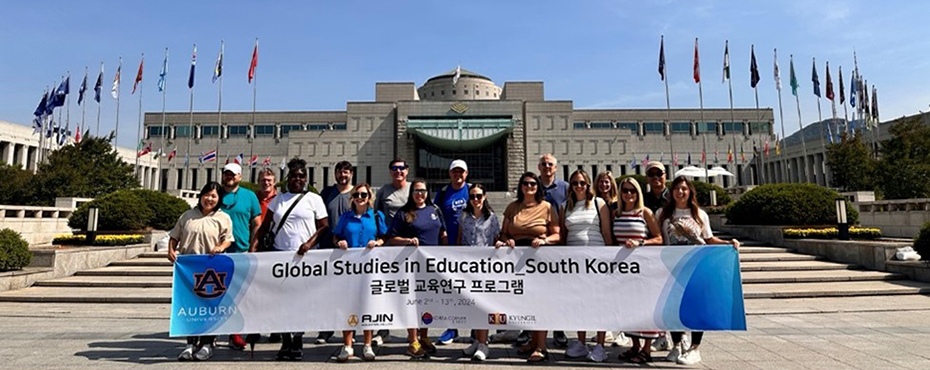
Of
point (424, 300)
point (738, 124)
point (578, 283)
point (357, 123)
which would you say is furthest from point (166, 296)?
point (738, 124)

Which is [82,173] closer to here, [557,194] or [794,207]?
[557,194]

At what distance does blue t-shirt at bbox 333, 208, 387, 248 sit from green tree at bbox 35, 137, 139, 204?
29.9 meters

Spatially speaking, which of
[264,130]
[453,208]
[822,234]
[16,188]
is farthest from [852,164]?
[264,130]

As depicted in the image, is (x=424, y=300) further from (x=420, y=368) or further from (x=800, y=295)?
(x=800, y=295)

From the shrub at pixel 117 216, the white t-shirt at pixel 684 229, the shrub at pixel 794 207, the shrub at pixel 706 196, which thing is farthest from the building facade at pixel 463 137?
the white t-shirt at pixel 684 229

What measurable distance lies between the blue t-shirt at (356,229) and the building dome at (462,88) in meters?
68.1

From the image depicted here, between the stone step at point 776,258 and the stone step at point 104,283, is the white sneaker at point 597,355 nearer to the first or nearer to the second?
the stone step at point 776,258

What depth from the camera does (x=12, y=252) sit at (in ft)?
34.0

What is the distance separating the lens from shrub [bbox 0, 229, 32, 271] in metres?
10.2

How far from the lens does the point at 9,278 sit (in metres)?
10.1

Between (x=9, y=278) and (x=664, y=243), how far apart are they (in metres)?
13.0

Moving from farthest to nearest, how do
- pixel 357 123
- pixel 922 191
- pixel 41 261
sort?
1. pixel 357 123
2. pixel 922 191
3. pixel 41 261

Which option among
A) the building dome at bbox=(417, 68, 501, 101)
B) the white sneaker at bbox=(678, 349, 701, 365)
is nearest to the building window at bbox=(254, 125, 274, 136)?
the building dome at bbox=(417, 68, 501, 101)

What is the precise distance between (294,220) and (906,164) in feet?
100
